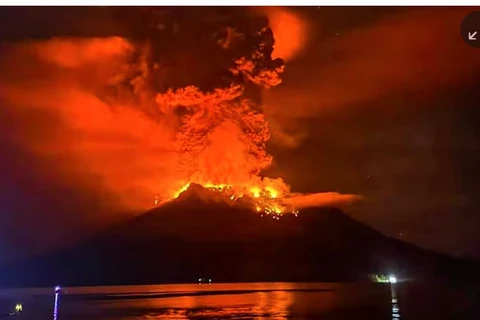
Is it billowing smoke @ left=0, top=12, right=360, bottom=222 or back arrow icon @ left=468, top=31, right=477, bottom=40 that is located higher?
back arrow icon @ left=468, top=31, right=477, bottom=40

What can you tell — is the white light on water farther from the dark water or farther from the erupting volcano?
→ the erupting volcano

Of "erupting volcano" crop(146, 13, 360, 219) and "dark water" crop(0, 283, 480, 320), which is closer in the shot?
"dark water" crop(0, 283, 480, 320)

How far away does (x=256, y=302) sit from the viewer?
9.84ft

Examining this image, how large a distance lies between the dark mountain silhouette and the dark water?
0.05 metres

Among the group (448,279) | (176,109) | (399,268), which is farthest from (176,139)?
(448,279)

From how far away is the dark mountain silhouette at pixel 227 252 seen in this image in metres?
2.95

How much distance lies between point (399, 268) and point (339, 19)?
1.26 meters

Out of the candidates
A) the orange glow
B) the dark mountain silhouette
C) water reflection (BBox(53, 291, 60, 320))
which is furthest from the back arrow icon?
water reflection (BBox(53, 291, 60, 320))

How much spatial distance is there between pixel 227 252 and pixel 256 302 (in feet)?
0.91

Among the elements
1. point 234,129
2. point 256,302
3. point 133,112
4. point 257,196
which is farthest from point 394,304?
point 133,112

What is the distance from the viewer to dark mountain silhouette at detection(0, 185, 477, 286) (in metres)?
2.95

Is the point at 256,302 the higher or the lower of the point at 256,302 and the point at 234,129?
the lower

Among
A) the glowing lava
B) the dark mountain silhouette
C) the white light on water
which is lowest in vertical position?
the white light on water

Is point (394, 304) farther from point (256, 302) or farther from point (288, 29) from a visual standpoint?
point (288, 29)
